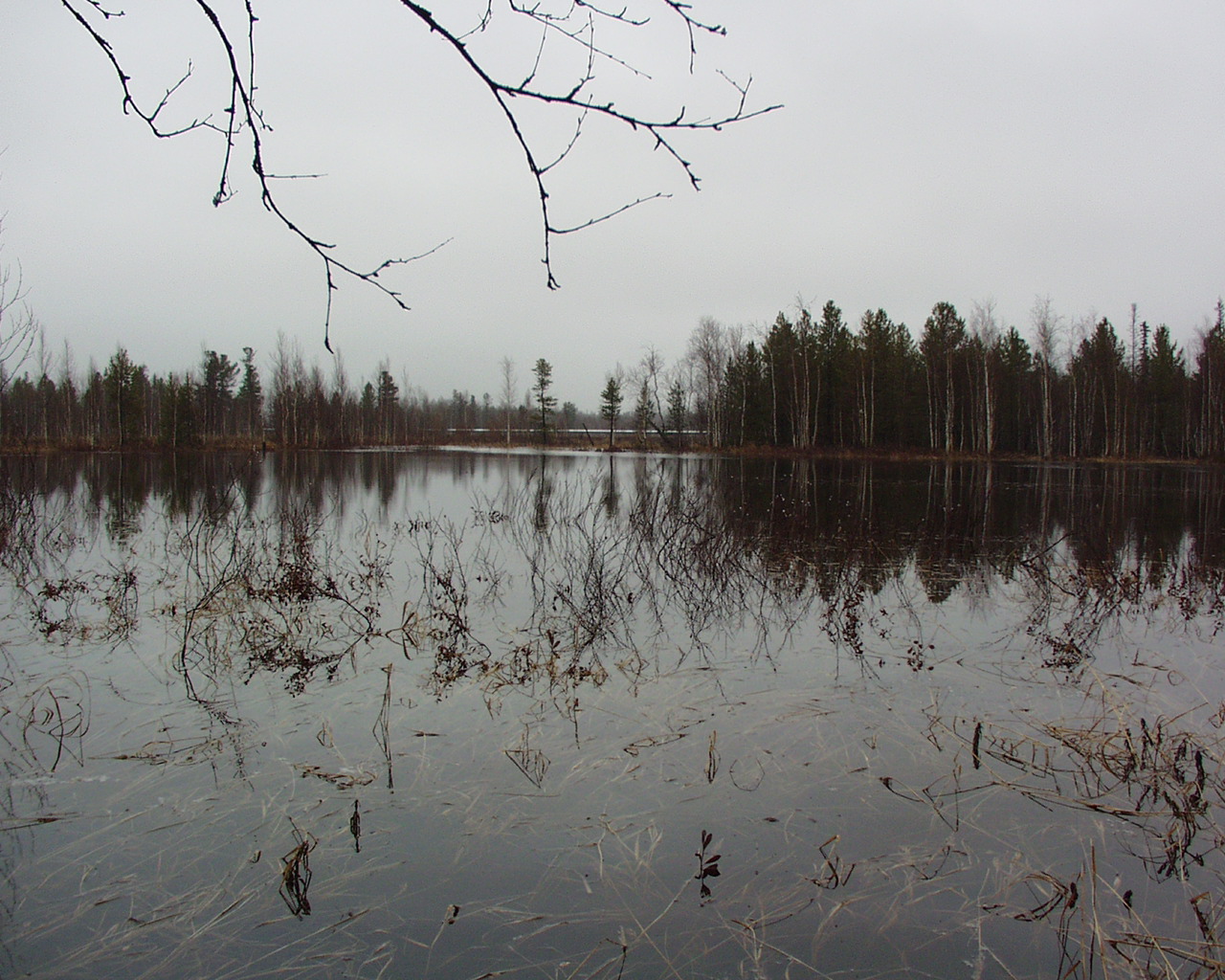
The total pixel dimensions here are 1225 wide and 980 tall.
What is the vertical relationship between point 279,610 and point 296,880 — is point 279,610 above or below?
above

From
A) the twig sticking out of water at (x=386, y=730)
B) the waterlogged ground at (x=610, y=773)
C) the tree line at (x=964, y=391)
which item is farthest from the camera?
the tree line at (x=964, y=391)

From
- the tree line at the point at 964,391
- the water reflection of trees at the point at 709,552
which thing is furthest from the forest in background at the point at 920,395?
the water reflection of trees at the point at 709,552

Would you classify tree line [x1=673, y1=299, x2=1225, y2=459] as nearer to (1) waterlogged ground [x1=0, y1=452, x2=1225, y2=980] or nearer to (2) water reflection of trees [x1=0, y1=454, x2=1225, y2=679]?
(2) water reflection of trees [x1=0, y1=454, x2=1225, y2=679]

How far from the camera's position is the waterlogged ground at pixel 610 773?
294 cm

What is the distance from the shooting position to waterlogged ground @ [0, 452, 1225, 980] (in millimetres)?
2936

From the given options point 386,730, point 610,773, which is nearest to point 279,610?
point 386,730

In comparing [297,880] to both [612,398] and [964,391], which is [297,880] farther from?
[612,398]

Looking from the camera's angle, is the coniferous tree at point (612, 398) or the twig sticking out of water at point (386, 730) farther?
the coniferous tree at point (612, 398)

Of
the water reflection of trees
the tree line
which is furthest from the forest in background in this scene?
the water reflection of trees

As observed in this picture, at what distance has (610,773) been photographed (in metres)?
4.35

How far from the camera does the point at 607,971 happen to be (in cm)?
275

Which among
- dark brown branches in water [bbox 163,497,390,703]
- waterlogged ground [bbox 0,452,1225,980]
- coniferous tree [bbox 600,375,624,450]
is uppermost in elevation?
coniferous tree [bbox 600,375,624,450]

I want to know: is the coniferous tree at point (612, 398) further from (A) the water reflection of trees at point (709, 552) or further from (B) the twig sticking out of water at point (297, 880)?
(B) the twig sticking out of water at point (297, 880)

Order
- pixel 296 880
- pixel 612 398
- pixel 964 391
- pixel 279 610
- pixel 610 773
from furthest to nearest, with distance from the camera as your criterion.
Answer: pixel 612 398 < pixel 964 391 < pixel 279 610 < pixel 610 773 < pixel 296 880
